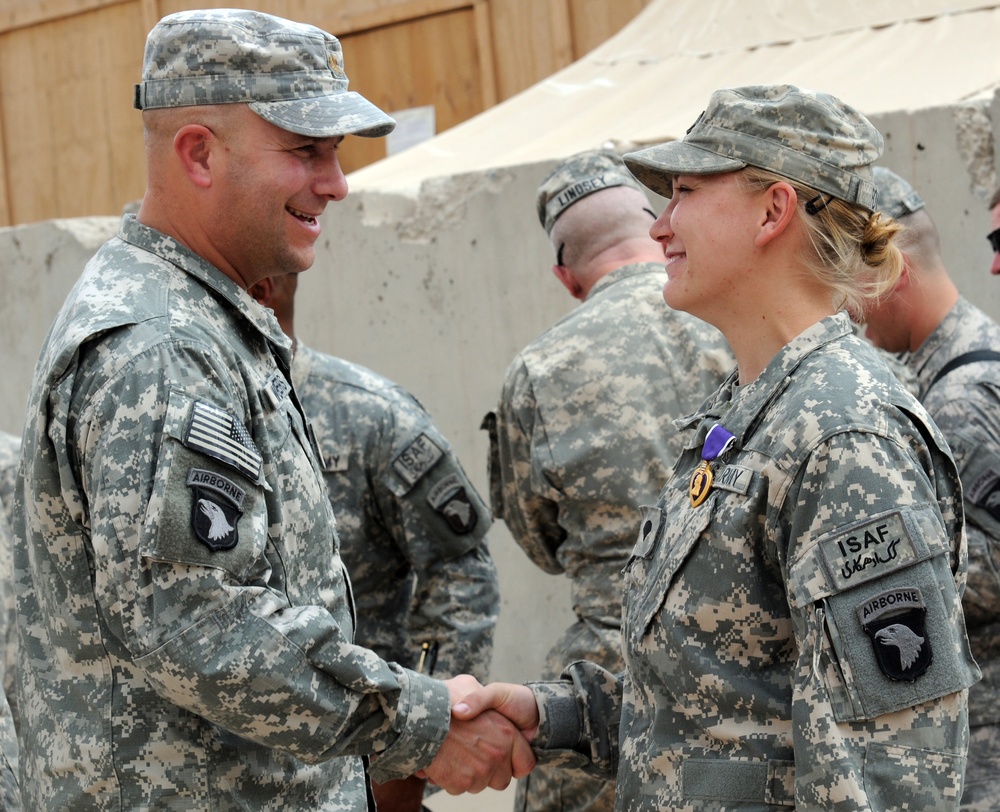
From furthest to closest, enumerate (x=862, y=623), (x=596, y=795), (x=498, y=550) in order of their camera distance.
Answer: (x=498, y=550), (x=596, y=795), (x=862, y=623)

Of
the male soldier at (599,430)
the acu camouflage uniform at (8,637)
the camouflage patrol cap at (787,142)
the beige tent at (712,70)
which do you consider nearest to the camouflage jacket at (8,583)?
the acu camouflage uniform at (8,637)

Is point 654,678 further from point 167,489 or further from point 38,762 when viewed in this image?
point 38,762

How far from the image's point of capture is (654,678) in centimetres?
196

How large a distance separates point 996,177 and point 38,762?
3179 mm

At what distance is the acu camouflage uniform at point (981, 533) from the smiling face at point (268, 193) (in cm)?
151

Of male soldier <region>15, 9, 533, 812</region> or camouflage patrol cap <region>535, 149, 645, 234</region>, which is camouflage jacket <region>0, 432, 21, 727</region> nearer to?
male soldier <region>15, 9, 533, 812</region>

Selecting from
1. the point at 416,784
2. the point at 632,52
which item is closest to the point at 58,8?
the point at 632,52

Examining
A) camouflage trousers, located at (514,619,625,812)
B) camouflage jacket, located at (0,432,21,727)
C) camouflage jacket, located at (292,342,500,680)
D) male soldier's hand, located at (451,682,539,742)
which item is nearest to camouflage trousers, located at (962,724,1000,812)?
camouflage trousers, located at (514,619,625,812)

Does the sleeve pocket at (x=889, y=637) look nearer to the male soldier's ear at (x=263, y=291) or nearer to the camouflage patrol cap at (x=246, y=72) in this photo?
the camouflage patrol cap at (x=246, y=72)

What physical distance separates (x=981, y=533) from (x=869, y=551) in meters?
1.38

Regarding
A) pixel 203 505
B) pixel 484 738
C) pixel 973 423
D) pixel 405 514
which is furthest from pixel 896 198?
pixel 203 505

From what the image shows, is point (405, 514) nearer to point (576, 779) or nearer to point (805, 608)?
point (576, 779)

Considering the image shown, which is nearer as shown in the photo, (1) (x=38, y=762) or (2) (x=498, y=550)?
(1) (x=38, y=762)

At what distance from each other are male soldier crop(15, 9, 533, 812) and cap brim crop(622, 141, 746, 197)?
0.48m
